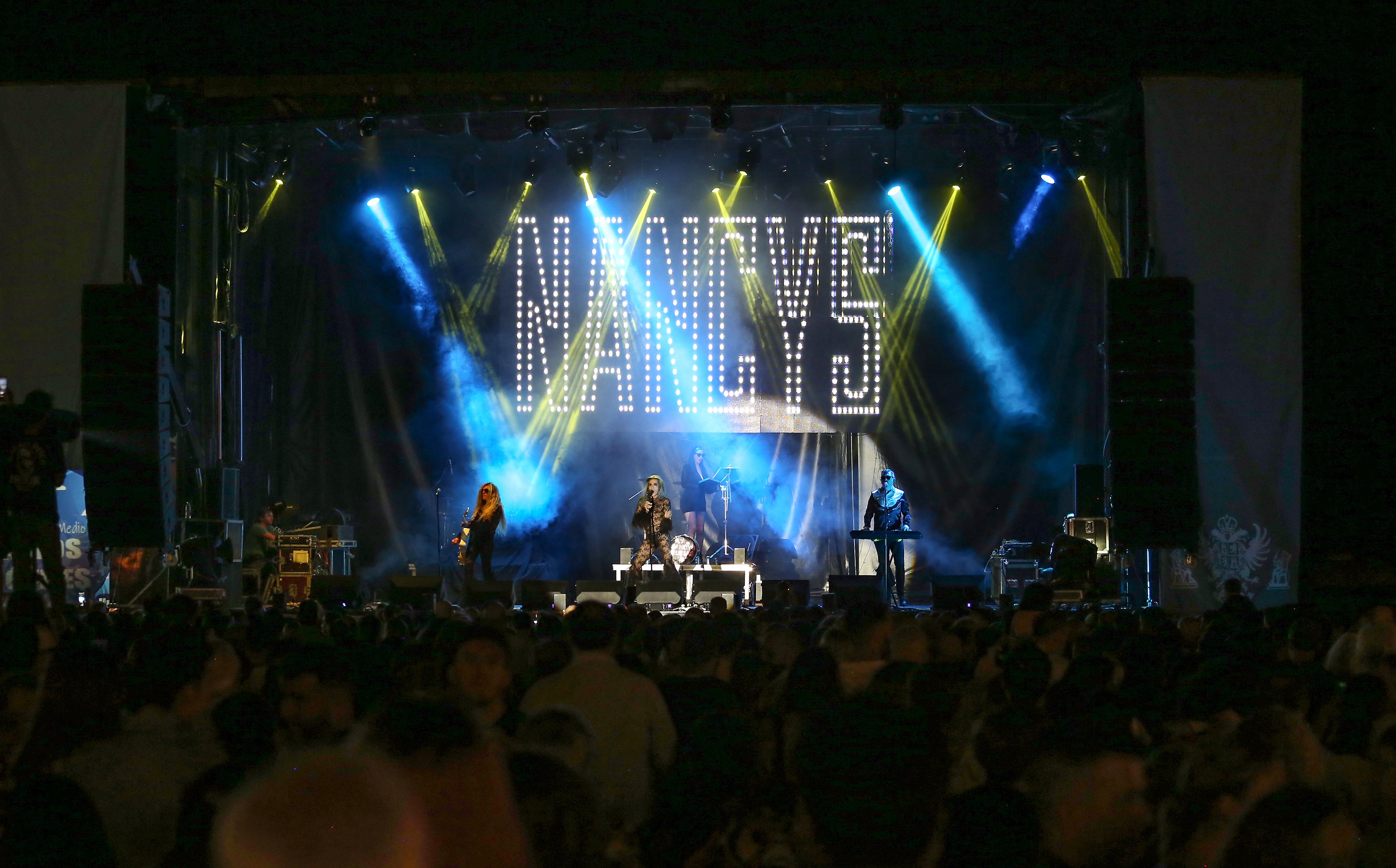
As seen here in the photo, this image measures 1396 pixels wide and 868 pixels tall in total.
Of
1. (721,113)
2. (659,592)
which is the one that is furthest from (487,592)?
(721,113)

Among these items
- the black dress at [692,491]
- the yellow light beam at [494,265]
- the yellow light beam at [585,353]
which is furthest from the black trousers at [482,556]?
the yellow light beam at [494,265]

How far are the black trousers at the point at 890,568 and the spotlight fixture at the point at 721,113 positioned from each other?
16.5ft

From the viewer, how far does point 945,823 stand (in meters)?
2.44

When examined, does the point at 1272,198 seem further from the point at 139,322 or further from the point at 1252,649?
the point at 139,322

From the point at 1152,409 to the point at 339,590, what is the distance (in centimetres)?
796

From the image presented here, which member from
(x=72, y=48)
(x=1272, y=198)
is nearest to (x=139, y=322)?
(x=72, y=48)

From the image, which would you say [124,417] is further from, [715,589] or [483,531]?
[715,589]

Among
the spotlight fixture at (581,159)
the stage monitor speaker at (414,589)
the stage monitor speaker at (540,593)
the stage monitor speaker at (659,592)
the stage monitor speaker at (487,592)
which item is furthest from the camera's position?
the spotlight fixture at (581,159)

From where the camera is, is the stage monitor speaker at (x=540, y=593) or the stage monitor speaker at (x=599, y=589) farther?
the stage monitor speaker at (x=599, y=589)

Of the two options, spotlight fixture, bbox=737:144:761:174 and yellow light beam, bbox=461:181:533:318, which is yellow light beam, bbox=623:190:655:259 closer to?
yellow light beam, bbox=461:181:533:318

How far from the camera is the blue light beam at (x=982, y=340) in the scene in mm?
17594

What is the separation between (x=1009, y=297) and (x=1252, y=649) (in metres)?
13.1

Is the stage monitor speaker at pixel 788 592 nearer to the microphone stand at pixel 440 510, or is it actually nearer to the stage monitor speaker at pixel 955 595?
the stage monitor speaker at pixel 955 595

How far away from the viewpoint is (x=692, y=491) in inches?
685
